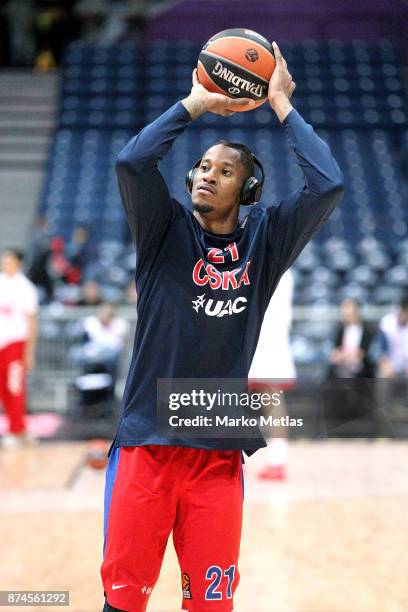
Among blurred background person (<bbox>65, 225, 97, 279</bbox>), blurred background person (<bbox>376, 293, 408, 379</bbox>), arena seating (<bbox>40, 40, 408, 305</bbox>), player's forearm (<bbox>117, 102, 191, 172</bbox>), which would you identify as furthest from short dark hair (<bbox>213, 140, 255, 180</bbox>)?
blurred background person (<bbox>65, 225, 97, 279</bbox>)

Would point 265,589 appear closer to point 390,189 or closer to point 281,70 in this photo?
point 281,70

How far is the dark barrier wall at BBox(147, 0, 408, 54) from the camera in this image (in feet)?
57.1

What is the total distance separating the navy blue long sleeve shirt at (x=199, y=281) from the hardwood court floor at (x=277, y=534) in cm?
169

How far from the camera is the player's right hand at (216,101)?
2352 millimetres

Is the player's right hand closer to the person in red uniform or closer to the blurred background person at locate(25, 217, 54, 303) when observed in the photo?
the person in red uniform

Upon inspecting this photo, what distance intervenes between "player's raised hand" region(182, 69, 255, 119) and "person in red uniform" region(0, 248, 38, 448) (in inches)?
201

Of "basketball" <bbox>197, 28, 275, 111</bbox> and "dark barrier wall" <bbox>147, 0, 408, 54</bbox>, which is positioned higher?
"dark barrier wall" <bbox>147, 0, 408, 54</bbox>

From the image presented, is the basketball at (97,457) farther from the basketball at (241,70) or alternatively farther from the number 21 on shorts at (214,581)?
the basketball at (241,70)

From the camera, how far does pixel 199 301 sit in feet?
7.91

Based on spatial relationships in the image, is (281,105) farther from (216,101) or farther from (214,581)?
(214,581)

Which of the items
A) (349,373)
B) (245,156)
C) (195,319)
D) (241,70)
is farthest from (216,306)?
(349,373)

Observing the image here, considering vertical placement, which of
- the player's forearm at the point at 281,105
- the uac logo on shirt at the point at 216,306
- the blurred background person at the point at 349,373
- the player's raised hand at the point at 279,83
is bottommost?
the blurred background person at the point at 349,373

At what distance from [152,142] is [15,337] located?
17.7ft

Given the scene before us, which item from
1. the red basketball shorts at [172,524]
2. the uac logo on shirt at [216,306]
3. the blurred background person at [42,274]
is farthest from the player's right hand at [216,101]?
the blurred background person at [42,274]
